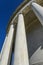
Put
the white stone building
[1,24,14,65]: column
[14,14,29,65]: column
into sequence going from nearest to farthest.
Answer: [14,14,29,65]: column < the white stone building < [1,24,14,65]: column

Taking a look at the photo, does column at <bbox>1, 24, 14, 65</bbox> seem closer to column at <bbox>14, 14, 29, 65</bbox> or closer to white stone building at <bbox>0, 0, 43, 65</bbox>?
white stone building at <bbox>0, 0, 43, 65</bbox>

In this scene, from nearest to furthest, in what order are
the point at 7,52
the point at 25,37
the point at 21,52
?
the point at 21,52 → the point at 25,37 → the point at 7,52

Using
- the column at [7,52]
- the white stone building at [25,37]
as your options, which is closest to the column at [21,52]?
the white stone building at [25,37]

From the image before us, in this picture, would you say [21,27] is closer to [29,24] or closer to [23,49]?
[23,49]

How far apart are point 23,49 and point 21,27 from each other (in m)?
4.93

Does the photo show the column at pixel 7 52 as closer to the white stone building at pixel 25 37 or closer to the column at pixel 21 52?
the white stone building at pixel 25 37

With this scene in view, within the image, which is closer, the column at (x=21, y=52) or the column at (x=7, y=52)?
the column at (x=21, y=52)

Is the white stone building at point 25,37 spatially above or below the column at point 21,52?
above

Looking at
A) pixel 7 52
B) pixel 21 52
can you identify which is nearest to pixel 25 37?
pixel 7 52

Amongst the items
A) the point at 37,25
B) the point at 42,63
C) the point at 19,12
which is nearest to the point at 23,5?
the point at 19,12

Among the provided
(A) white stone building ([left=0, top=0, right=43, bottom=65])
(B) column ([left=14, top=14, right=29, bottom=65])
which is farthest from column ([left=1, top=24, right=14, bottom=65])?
(B) column ([left=14, top=14, right=29, bottom=65])

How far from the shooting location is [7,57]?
1641cm

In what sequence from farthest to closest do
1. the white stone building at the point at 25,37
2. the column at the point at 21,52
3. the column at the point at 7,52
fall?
the column at the point at 7,52 → the white stone building at the point at 25,37 → the column at the point at 21,52

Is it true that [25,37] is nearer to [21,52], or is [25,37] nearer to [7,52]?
[7,52]
